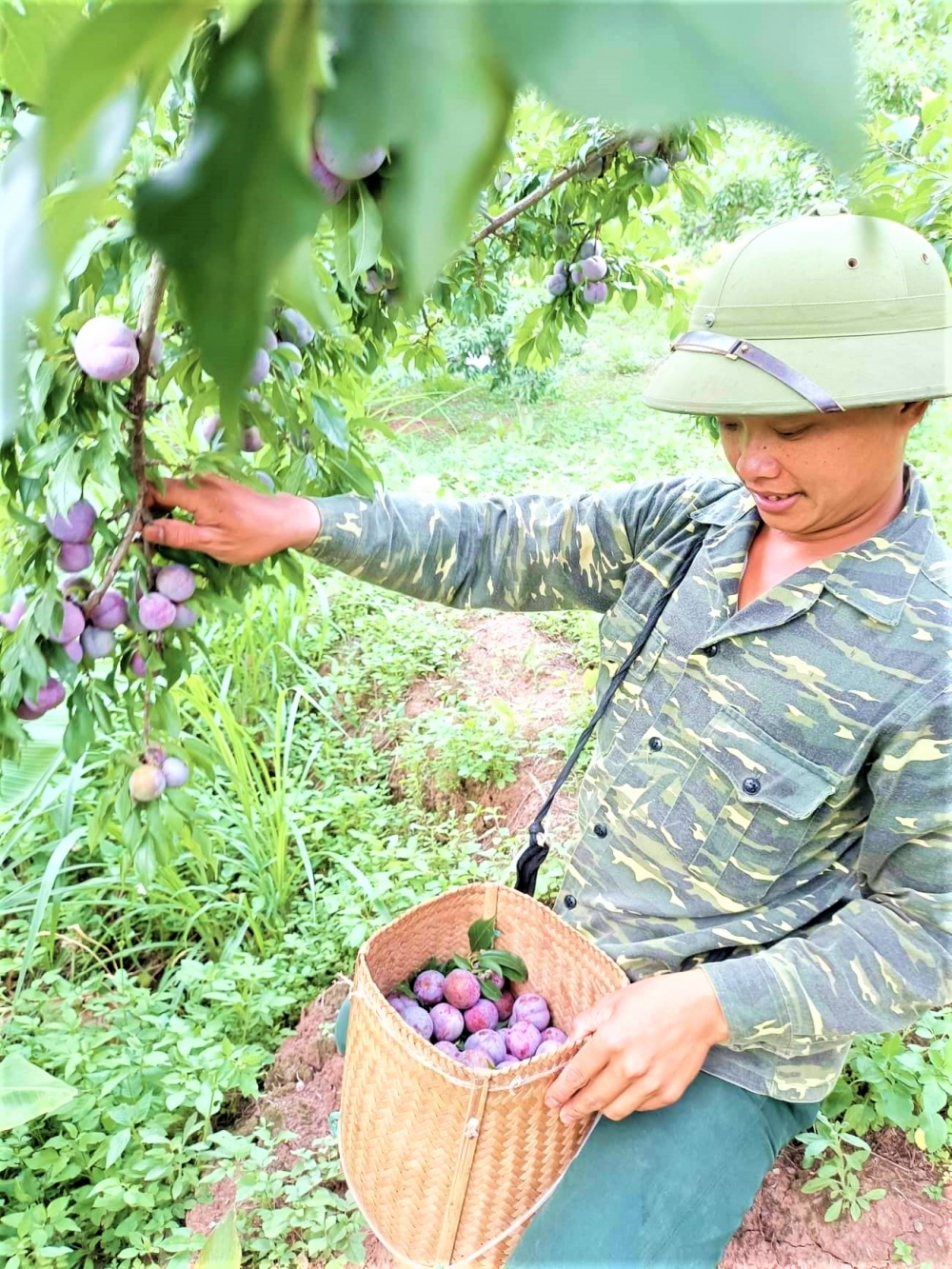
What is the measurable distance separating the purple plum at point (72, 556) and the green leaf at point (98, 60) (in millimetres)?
693

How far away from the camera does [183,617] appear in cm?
88

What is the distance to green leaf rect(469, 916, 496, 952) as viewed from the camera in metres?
1.37

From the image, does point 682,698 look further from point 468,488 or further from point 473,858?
point 468,488

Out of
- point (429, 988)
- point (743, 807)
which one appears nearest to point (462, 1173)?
point (429, 988)

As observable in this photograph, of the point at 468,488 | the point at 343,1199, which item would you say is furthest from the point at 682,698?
the point at 468,488

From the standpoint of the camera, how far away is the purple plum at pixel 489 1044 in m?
1.21

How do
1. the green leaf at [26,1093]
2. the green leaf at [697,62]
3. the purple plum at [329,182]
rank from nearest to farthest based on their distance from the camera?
the green leaf at [697,62], the purple plum at [329,182], the green leaf at [26,1093]

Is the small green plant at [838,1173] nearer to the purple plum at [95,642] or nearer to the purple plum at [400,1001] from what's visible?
the purple plum at [400,1001]

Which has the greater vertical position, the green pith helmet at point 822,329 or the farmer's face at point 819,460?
the green pith helmet at point 822,329

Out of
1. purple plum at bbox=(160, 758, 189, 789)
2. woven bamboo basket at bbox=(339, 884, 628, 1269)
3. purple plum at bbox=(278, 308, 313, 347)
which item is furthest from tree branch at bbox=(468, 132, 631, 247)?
woven bamboo basket at bbox=(339, 884, 628, 1269)

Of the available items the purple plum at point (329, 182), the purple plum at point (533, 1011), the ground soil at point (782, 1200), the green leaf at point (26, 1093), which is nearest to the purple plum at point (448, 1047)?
the purple plum at point (533, 1011)

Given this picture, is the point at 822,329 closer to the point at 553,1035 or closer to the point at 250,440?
the point at 250,440

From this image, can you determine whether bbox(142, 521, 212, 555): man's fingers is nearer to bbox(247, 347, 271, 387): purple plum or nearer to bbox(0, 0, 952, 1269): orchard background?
bbox(0, 0, 952, 1269): orchard background

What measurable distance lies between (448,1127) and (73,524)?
76cm
